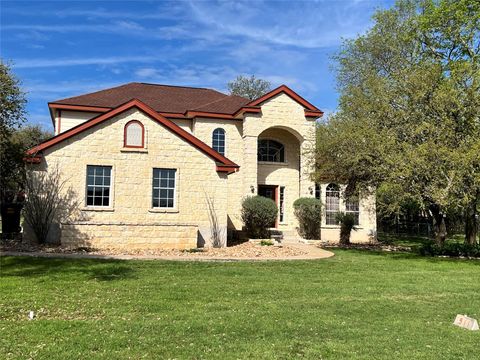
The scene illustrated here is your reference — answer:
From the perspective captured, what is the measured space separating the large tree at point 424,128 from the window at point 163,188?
23.0ft

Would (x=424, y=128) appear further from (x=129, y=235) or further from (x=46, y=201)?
(x=46, y=201)

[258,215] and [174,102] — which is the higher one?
[174,102]

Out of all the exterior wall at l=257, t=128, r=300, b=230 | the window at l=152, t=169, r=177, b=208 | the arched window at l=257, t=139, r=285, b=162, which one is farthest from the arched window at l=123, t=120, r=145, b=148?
the arched window at l=257, t=139, r=285, b=162

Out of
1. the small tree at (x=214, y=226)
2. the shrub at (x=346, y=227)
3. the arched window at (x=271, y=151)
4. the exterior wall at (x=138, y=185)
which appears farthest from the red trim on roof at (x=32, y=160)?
the shrub at (x=346, y=227)

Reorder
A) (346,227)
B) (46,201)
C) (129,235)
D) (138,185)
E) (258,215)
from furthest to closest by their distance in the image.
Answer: (346,227), (258,215), (138,185), (46,201), (129,235)

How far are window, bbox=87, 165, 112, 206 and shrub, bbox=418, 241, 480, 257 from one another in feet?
41.8

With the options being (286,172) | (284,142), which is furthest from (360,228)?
(284,142)

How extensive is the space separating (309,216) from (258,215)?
4174 mm

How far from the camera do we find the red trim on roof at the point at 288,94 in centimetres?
2486

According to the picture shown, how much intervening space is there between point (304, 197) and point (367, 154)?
770cm

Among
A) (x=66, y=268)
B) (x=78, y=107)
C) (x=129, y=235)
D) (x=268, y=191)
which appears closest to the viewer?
(x=66, y=268)

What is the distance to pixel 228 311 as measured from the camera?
8.20 metres

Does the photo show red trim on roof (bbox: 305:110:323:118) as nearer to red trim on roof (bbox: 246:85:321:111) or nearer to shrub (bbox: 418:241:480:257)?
red trim on roof (bbox: 246:85:321:111)

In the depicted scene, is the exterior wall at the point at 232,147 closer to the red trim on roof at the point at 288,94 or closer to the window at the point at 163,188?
the red trim on roof at the point at 288,94
